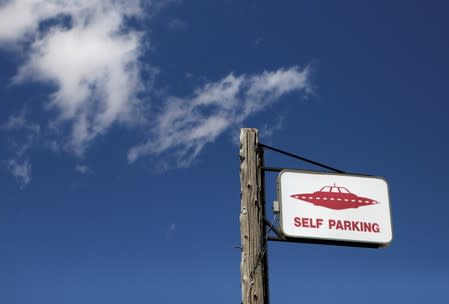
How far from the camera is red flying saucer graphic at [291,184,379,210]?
8852mm

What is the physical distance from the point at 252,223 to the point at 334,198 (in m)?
1.62

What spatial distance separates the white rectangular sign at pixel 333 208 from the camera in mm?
8633

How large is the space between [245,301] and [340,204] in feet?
7.90

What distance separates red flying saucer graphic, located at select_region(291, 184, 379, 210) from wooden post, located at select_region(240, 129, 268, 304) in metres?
0.77

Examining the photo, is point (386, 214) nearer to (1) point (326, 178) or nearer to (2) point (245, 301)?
(1) point (326, 178)

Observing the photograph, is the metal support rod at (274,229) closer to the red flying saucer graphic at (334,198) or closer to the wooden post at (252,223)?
the wooden post at (252,223)

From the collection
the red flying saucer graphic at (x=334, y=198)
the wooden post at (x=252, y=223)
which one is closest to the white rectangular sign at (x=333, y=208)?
the red flying saucer graphic at (x=334, y=198)

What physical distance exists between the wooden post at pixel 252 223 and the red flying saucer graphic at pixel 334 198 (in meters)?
0.77

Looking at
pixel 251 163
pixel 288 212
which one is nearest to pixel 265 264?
pixel 288 212

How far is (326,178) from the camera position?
358 inches

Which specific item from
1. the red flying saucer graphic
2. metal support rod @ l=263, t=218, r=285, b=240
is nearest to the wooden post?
metal support rod @ l=263, t=218, r=285, b=240

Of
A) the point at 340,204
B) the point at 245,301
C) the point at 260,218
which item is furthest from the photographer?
the point at 340,204

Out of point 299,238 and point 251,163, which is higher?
point 251,163

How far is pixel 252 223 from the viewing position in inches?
327
